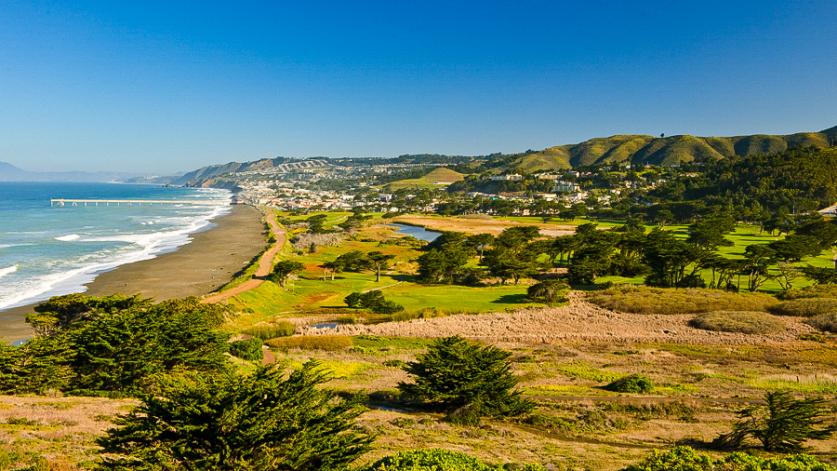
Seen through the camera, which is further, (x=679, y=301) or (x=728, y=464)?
(x=679, y=301)

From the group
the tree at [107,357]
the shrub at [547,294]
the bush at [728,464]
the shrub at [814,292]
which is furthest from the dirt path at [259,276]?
the shrub at [814,292]

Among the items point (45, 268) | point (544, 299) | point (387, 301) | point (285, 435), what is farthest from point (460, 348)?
point (45, 268)

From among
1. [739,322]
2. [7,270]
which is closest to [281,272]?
[7,270]

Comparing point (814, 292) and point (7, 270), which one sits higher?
point (7, 270)

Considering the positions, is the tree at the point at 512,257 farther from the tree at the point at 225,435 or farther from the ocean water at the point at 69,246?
the tree at the point at 225,435

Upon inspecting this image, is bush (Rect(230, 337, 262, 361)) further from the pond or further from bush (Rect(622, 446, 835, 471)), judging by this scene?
the pond

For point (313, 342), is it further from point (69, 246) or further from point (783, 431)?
point (69, 246)

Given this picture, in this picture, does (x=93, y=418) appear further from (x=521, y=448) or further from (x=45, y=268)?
(x=45, y=268)
